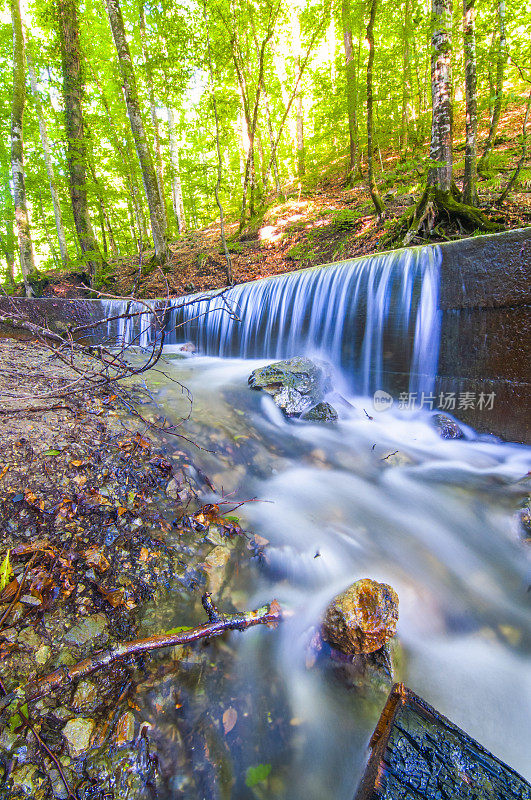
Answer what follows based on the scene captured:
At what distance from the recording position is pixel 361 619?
1618mm

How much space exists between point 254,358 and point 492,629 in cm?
531

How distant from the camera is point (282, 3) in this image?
977 cm

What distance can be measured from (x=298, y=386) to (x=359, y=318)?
1.39m

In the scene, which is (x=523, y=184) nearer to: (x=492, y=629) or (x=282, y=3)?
(x=492, y=629)

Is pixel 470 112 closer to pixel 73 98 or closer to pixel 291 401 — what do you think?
pixel 291 401

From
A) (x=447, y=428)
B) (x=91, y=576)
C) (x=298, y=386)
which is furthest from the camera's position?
(x=298, y=386)

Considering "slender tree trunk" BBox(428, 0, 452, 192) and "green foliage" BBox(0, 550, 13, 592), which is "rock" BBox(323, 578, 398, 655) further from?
"slender tree trunk" BBox(428, 0, 452, 192)

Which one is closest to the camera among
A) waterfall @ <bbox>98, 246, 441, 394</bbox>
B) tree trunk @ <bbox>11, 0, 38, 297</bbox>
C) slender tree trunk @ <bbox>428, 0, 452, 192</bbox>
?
waterfall @ <bbox>98, 246, 441, 394</bbox>

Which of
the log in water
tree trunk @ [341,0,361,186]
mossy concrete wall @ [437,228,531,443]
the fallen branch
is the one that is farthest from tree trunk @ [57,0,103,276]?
the log in water

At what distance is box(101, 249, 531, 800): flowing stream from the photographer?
58.5 inches

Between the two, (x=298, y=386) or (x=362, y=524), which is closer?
(x=362, y=524)

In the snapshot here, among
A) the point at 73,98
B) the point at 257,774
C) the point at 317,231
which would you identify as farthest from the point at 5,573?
the point at 73,98

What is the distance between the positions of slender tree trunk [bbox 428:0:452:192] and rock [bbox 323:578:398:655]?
6146 mm

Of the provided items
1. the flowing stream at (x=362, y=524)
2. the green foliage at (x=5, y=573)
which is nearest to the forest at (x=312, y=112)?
the flowing stream at (x=362, y=524)
